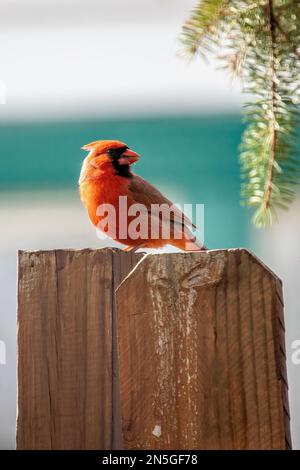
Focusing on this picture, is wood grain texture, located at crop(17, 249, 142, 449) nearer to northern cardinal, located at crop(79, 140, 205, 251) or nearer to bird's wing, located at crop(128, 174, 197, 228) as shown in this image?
northern cardinal, located at crop(79, 140, 205, 251)

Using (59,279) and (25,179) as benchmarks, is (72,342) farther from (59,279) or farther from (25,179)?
(25,179)

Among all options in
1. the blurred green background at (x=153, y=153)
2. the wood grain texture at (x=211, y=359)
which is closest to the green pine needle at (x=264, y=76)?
the wood grain texture at (x=211, y=359)

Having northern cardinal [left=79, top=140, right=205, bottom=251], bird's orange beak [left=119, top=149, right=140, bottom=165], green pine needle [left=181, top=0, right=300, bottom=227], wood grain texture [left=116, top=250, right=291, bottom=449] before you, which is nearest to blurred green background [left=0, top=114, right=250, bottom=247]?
northern cardinal [left=79, top=140, right=205, bottom=251]

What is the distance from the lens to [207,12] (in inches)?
76.2

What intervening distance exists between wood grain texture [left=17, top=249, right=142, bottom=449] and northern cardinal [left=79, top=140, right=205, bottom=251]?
103 centimetres

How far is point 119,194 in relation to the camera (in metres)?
3.15

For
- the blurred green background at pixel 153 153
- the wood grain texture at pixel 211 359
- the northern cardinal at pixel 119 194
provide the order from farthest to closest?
the blurred green background at pixel 153 153
the northern cardinal at pixel 119 194
the wood grain texture at pixel 211 359

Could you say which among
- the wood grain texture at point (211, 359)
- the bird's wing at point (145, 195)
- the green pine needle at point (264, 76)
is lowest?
the wood grain texture at point (211, 359)

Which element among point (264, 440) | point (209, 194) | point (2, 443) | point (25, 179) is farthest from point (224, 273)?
point (25, 179)

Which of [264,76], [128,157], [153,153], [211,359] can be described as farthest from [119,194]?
[153,153]

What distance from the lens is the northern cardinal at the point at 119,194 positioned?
2992mm

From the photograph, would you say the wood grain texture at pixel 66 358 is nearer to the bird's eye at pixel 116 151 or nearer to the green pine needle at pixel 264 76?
the green pine needle at pixel 264 76
